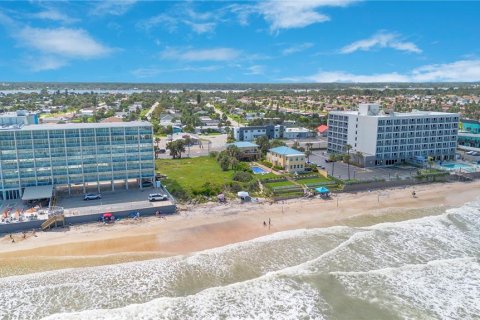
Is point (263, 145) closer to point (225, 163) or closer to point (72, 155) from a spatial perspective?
point (225, 163)

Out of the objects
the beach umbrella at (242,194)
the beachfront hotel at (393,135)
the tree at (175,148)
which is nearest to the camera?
the beach umbrella at (242,194)

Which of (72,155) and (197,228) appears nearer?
(197,228)

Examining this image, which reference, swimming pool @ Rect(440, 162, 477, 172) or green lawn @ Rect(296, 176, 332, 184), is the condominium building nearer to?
green lawn @ Rect(296, 176, 332, 184)

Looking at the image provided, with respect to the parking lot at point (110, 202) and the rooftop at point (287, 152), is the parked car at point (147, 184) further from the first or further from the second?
the rooftop at point (287, 152)

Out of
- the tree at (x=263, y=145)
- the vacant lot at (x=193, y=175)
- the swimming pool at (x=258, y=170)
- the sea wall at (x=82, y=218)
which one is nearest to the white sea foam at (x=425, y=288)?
the sea wall at (x=82, y=218)

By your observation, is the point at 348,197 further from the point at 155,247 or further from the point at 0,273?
the point at 0,273

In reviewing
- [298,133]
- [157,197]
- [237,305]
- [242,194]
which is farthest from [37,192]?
[298,133]
